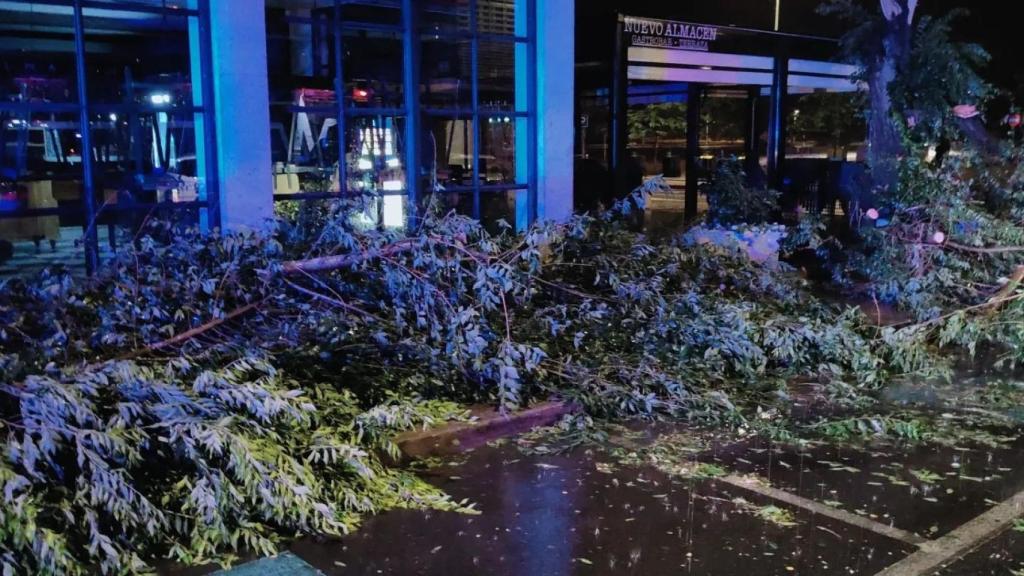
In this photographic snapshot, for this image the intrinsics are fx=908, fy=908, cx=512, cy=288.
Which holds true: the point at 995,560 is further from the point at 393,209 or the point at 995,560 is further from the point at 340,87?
the point at 340,87

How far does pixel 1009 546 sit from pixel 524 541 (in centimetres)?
250

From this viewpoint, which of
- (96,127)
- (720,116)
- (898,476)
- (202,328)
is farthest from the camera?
(720,116)

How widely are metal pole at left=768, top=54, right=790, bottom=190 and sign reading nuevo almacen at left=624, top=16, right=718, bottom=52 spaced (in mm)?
2505

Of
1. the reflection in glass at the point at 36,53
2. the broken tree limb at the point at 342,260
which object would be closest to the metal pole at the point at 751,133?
the broken tree limb at the point at 342,260

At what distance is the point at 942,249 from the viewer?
9547 millimetres

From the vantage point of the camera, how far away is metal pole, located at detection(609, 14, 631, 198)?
12.6 meters

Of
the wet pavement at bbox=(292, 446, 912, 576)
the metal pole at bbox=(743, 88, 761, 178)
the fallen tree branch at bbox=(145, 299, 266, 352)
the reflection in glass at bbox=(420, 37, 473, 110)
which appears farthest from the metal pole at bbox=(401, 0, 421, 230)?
the metal pole at bbox=(743, 88, 761, 178)

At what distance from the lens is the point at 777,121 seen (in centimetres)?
1684

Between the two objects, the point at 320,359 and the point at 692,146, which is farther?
the point at 692,146

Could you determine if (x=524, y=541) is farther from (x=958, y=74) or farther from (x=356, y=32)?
(x=958, y=74)

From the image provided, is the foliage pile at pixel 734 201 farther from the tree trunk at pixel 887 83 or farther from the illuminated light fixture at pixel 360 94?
the illuminated light fixture at pixel 360 94

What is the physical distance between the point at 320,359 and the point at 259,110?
3.54 m

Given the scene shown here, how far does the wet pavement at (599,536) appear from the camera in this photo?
4.45 metres

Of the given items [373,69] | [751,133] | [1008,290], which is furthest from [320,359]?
[751,133]
